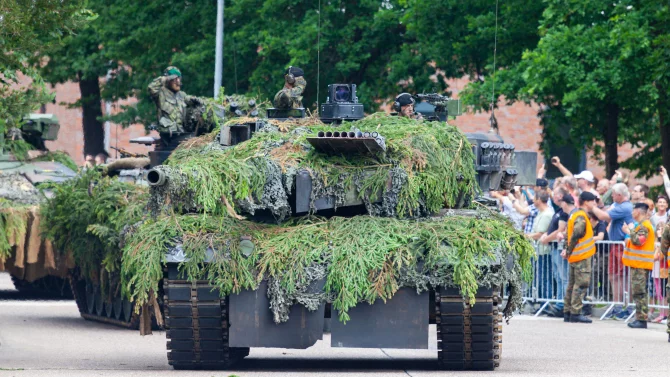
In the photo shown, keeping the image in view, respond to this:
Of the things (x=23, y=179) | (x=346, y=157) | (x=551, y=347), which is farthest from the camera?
(x=23, y=179)

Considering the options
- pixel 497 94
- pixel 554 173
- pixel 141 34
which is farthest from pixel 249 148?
pixel 554 173

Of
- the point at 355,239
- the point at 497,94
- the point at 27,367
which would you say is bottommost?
the point at 27,367

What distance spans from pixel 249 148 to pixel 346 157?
86 cm

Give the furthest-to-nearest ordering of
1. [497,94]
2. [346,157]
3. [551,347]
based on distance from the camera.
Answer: [497,94]
[551,347]
[346,157]

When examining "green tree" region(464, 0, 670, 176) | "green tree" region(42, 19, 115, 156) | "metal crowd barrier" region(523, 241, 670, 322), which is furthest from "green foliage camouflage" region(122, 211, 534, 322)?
"green tree" region(42, 19, 115, 156)

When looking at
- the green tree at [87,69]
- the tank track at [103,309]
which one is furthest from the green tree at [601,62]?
the green tree at [87,69]

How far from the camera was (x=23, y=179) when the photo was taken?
19.0 m

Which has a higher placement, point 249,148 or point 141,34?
point 141,34

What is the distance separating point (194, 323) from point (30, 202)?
7.03 metres

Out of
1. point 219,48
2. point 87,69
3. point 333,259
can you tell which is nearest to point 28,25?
point 333,259

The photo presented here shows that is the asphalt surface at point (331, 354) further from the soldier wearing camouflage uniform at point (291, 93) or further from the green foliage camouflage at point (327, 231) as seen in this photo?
the soldier wearing camouflage uniform at point (291, 93)

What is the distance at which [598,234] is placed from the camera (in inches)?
719

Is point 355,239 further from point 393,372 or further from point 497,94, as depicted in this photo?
point 497,94

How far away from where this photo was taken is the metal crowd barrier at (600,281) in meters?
18.1
